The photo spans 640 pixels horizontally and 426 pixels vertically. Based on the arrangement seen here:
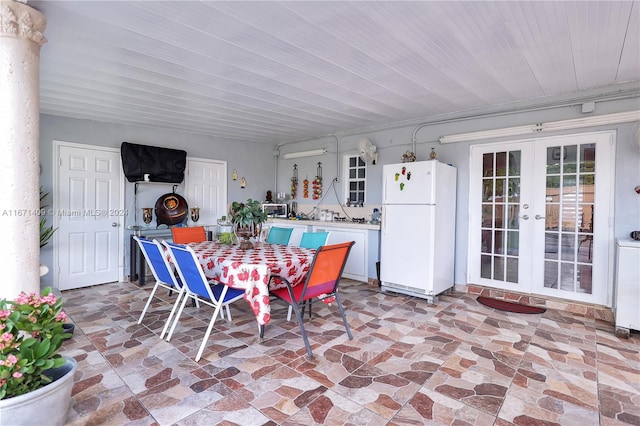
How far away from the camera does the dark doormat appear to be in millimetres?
3729

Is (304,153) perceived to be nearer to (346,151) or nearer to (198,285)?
(346,151)

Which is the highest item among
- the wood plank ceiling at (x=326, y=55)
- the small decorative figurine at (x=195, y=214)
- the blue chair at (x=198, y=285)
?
the wood plank ceiling at (x=326, y=55)

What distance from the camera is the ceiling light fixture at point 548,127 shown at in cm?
340

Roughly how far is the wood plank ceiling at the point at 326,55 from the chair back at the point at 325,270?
1595mm

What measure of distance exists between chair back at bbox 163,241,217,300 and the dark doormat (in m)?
3.21

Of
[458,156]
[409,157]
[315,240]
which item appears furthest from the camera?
[409,157]

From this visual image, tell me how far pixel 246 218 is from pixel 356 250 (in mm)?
2180

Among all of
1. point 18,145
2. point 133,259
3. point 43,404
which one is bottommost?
point 43,404

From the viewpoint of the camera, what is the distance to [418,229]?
4.11m

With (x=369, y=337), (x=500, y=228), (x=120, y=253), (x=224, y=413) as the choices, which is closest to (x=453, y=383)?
(x=369, y=337)

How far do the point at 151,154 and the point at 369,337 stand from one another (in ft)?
13.5

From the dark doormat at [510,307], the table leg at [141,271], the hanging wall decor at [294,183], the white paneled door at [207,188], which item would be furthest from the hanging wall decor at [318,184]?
the dark doormat at [510,307]

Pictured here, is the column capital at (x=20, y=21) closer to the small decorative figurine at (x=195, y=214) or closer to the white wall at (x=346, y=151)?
the white wall at (x=346, y=151)

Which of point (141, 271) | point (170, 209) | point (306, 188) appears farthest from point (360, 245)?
point (141, 271)
